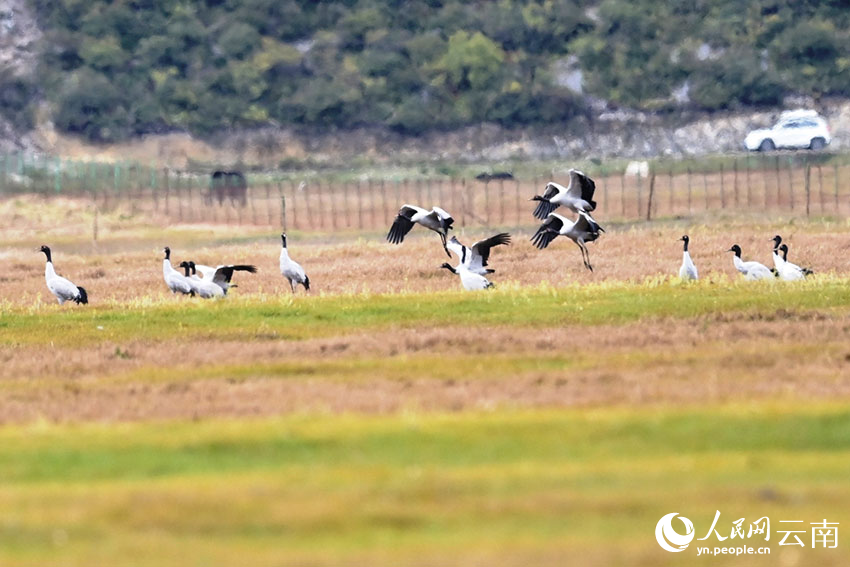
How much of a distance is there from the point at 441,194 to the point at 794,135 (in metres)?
18.4

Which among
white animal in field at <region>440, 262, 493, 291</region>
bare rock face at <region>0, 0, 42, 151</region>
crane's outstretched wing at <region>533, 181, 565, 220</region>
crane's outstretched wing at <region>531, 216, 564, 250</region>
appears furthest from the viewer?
bare rock face at <region>0, 0, 42, 151</region>

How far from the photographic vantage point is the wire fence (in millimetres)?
67062

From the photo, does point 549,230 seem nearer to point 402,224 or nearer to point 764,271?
point 402,224

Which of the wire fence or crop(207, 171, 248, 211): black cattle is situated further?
crop(207, 171, 248, 211): black cattle

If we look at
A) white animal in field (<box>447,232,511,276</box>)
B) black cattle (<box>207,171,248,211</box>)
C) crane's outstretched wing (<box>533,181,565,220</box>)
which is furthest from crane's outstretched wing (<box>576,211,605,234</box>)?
black cattle (<box>207,171,248,211</box>)

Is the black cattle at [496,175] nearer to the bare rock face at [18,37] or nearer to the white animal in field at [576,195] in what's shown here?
the white animal in field at [576,195]

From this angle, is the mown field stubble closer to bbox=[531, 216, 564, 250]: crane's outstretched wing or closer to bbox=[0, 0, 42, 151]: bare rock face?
bbox=[531, 216, 564, 250]: crane's outstretched wing

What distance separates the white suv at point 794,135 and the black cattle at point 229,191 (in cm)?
2602

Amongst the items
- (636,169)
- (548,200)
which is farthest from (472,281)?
(636,169)

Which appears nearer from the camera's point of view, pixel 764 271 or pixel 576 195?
pixel 764 271

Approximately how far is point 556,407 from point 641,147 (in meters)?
87.4

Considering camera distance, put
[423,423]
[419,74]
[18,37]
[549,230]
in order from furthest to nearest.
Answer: [18,37] → [419,74] → [549,230] → [423,423]

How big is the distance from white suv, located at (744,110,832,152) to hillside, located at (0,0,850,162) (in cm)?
1563

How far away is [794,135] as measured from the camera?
81.0 m
